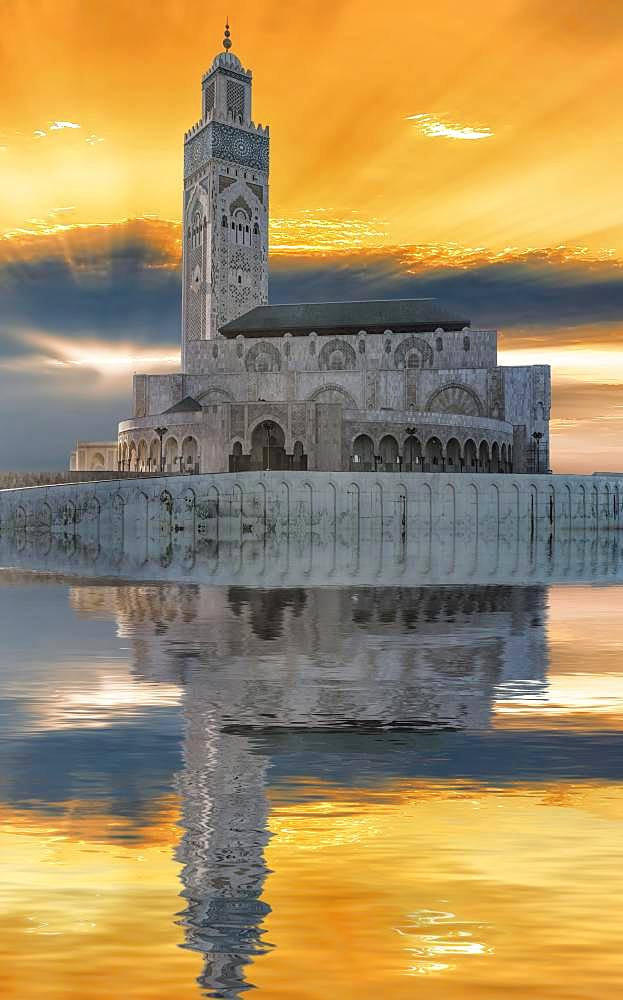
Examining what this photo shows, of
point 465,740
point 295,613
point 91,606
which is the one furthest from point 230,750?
point 91,606

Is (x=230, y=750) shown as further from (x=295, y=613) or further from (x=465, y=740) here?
(x=295, y=613)

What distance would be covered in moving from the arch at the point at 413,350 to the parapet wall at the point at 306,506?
2348 cm

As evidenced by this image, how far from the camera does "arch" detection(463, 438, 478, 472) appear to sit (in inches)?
2719

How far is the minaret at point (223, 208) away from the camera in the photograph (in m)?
86.6

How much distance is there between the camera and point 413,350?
77.8m

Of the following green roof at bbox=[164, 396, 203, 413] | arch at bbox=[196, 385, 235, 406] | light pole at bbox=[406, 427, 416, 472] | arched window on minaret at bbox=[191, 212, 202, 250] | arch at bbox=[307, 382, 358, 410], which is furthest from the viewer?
arched window on minaret at bbox=[191, 212, 202, 250]

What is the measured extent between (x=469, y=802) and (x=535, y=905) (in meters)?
1.49

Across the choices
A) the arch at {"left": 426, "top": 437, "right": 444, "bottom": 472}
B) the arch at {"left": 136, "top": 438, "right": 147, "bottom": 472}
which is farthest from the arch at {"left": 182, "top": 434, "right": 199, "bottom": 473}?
the arch at {"left": 426, "top": 437, "right": 444, "bottom": 472}

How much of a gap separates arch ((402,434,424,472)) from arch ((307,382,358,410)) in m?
9.61

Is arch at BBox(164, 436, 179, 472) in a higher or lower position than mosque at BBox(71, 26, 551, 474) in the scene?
lower

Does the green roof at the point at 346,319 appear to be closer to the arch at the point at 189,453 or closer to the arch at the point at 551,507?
the arch at the point at 189,453

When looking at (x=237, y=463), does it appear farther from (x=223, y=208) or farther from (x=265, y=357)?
(x=223, y=208)

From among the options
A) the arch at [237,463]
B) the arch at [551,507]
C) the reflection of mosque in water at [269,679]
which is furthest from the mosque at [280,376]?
the reflection of mosque in water at [269,679]

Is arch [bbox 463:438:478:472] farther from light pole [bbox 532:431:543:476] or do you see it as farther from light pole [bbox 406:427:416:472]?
light pole [bbox 532:431:543:476]
